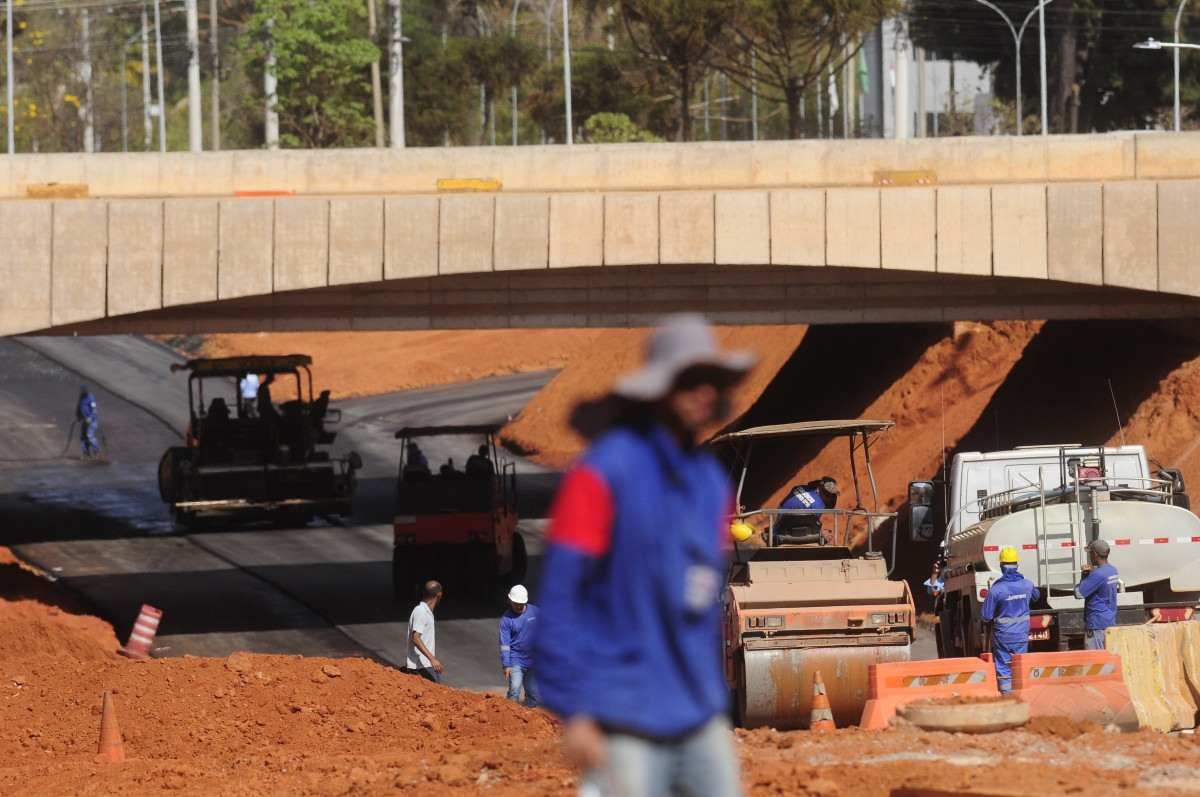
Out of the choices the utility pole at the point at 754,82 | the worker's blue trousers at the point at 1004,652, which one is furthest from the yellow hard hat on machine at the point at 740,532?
the utility pole at the point at 754,82

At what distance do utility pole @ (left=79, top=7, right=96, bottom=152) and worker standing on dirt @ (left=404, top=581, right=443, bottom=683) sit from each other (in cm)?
6773

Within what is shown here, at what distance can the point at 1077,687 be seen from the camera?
1357 cm

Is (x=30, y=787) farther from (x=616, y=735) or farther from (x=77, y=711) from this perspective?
(x=616, y=735)

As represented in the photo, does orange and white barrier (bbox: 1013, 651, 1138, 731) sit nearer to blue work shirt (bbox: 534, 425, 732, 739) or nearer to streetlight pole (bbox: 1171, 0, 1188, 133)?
Result: blue work shirt (bbox: 534, 425, 732, 739)

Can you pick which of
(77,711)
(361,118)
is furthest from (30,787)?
(361,118)

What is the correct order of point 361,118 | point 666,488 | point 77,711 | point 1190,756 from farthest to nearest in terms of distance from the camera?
1. point 361,118
2. point 77,711
3. point 1190,756
4. point 666,488

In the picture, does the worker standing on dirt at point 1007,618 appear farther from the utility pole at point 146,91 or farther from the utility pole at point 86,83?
the utility pole at point 86,83

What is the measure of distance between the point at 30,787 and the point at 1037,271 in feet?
52.7

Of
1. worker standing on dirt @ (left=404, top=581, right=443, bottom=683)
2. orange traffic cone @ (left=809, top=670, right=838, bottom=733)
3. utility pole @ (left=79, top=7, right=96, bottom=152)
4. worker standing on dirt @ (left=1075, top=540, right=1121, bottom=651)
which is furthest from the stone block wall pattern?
utility pole @ (left=79, top=7, right=96, bottom=152)

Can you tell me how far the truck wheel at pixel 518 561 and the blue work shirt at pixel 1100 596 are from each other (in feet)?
48.5

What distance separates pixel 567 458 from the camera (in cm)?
4656

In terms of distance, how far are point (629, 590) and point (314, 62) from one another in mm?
62872

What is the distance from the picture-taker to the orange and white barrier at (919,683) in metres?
13.5

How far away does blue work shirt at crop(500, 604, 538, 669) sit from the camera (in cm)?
1752
